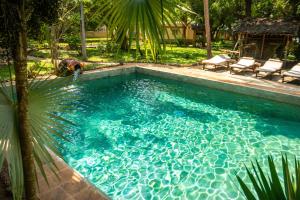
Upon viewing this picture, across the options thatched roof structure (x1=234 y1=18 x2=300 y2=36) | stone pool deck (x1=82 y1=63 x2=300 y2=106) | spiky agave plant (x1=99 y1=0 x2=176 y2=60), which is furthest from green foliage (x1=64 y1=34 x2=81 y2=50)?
spiky agave plant (x1=99 y1=0 x2=176 y2=60)

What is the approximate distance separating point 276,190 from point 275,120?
8462 mm

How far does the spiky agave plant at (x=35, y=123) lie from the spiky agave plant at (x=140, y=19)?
1044 millimetres

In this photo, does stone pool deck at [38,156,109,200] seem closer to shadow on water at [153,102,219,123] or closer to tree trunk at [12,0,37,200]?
tree trunk at [12,0,37,200]

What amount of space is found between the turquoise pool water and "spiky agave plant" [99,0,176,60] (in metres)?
4.40

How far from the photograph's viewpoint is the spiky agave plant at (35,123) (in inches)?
84.3

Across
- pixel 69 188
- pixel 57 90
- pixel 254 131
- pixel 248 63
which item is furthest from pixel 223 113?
pixel 57 90

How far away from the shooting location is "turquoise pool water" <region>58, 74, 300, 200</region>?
19.1ft

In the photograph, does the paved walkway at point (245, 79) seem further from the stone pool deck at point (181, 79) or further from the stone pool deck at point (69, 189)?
the stone pool deck at point (69, 189)

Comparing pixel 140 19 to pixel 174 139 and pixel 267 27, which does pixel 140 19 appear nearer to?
pixel 174 139

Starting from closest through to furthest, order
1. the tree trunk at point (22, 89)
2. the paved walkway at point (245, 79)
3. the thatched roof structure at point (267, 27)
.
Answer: the tree trunk at point (22, 89) < the paved walkway at point (245, 79) < the thatched roof structure at point (267, 27)

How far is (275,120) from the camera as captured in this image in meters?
9.27

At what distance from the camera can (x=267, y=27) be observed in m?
17.1

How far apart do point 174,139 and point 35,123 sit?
5.86 m

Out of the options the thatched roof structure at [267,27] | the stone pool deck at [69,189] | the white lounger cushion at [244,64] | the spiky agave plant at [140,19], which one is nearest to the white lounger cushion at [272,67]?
the white lounger cushion at [244,64]
